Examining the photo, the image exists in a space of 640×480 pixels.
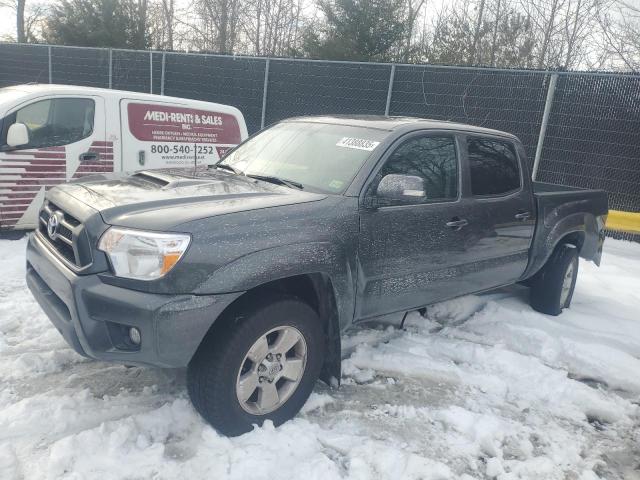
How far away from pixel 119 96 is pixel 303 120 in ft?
11.2

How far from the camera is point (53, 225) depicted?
3.06m

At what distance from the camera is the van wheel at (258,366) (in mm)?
2693

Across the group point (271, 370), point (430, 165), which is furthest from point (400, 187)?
point (271, 370)

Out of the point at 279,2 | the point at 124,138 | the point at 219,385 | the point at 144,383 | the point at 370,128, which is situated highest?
the point at 279,2

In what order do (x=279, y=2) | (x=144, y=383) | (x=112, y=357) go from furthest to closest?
1. (x=279, y=2)
2. (x=144, y=383)
3. (x=112, y=357)

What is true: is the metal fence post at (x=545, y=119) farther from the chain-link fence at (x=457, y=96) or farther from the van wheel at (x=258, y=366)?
the van wheel at (x=258, y=366)

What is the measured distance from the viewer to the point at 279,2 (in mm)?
25281

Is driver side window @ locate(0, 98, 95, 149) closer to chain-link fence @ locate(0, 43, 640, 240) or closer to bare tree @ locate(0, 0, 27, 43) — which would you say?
chain-link fence @ locate(0, 43, 640, 240)

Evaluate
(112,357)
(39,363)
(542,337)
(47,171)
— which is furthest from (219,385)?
(47,171)

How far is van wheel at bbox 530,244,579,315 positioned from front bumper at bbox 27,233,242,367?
11.6ft

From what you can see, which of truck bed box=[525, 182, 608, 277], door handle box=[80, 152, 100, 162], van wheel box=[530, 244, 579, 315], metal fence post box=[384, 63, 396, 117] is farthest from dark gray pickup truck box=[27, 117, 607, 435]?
metal fence post box=[384, 63, 396, 117]

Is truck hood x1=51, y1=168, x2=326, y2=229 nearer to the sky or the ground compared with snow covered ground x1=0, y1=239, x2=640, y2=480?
nearer to the sky

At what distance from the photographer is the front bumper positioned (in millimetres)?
2479

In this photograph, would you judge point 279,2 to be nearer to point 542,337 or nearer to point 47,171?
point 47,171
